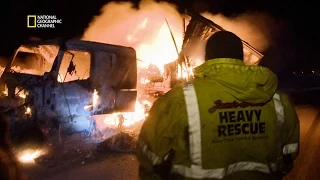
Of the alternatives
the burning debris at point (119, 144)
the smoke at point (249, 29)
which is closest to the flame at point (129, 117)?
the burning debris at point (119, 144)

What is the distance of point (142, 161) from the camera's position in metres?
1.91

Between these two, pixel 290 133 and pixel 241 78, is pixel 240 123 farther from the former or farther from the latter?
pixel 290 133

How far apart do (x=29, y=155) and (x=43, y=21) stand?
17.7 meters

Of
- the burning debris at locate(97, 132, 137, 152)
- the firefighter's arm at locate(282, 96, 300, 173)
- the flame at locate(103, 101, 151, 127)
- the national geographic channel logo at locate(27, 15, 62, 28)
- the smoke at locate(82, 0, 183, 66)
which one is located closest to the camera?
the firefighter's arm at locate(282, 96, 300, 173)

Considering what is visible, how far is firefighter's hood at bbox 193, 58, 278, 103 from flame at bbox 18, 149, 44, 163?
18.3 feet

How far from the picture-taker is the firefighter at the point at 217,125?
5.98 ft

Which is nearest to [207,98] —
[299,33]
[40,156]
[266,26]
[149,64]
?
[40,156]

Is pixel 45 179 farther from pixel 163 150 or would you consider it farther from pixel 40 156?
pixel 163 150

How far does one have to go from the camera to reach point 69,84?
750 centimetres

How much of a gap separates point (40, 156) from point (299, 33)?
20.9 metres

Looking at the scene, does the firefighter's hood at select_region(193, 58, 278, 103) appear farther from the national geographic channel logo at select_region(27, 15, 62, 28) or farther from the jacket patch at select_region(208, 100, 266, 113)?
the national geographic channel logo at select_region(27, 15, 62, 28)

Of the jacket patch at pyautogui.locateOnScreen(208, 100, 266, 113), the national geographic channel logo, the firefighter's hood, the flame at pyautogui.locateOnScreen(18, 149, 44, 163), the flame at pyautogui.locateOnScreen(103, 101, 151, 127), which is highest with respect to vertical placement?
the national geographic channel logo

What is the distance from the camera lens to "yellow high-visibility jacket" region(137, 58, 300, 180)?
1.82m

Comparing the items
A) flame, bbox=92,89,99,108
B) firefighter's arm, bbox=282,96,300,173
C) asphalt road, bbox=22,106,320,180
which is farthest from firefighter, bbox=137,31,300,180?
flame, bbox=92,89,99,108
